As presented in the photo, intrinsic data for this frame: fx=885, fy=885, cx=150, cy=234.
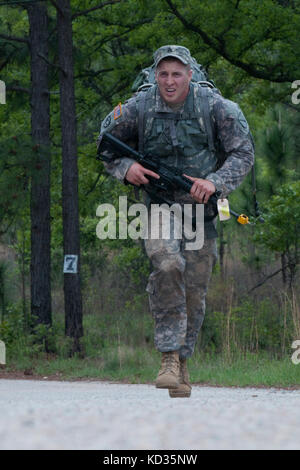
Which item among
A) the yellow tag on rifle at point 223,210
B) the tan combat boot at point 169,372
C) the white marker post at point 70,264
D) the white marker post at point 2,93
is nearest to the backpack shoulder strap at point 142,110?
the yellow tag on rifle at point 223,210

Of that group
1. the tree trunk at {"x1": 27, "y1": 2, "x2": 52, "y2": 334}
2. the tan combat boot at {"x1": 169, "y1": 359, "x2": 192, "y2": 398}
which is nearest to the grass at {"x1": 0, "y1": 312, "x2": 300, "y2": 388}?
the tree trunk at {"x1": 27, "y1": 2, "x2": 52, "y2": 334}

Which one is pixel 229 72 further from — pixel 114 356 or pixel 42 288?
pixel 114 356

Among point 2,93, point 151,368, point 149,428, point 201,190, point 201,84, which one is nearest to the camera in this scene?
point 149,428

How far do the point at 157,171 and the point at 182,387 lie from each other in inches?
59.4

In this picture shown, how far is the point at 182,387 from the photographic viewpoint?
616 cm

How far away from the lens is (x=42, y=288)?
17.2m

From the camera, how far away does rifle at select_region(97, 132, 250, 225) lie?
6023 millimetres

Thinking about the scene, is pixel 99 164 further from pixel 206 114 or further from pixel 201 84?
pixel 206 114

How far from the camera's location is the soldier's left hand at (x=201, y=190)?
19.3 feet

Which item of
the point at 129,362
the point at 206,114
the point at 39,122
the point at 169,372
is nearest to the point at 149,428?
the point at 169,372

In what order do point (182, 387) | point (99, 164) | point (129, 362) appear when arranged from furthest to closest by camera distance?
point (99, 164) → point (129, 362) → point (182, 387)

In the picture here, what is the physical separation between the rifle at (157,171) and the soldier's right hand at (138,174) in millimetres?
59

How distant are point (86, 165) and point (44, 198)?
2224 mm

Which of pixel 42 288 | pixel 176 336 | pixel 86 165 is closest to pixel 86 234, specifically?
pixel 86 165
